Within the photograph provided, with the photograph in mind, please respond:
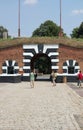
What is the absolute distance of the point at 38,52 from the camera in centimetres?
5519

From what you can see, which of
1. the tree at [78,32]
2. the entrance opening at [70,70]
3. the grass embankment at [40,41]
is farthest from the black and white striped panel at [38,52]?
the tree at [78,32]

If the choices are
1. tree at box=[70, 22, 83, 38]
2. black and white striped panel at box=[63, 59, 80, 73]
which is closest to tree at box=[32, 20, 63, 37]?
tree at box=[70, 22, 83, 38]

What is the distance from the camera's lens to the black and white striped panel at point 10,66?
54.3 metres

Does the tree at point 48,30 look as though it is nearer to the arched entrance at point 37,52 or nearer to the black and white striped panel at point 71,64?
the arched entrance at point 37,52

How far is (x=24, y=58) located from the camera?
54625 mm

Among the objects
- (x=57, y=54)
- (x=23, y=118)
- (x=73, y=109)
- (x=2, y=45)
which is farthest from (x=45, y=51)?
(x=23, y=118)

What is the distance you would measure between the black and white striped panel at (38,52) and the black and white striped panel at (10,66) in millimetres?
1010

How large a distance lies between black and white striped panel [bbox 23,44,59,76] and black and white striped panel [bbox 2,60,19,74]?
101cm

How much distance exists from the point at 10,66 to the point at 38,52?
12.2 feet

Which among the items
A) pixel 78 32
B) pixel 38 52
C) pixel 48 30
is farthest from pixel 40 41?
pixel 78 32

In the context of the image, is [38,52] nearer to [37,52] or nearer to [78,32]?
[37,52]

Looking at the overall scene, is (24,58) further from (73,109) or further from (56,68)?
(73,109)

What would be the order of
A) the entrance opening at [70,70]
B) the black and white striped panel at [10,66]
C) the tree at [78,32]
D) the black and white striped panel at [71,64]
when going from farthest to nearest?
the tree at [78,32]
the black and white striped panel at [10,66]
the entrance opening at [70,70]
the black and white striped panel at [71,64]

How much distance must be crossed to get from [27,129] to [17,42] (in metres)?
41.1
